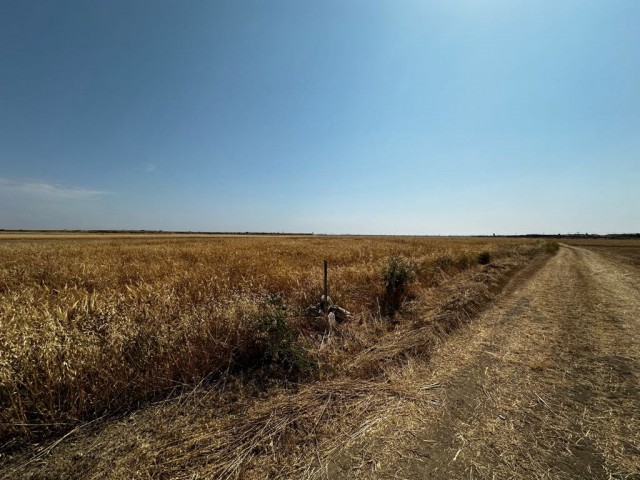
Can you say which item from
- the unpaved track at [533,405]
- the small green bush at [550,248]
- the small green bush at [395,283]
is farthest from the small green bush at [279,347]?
the small green bush at [550,248]

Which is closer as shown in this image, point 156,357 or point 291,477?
point 291,477

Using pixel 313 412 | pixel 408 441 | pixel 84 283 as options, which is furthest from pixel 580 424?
pixel 84 283

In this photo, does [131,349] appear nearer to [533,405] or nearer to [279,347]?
[279,347]

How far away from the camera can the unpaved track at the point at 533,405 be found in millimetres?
2854

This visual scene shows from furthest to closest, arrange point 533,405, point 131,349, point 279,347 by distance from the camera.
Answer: point 279,347, point 131,349, point 533,405

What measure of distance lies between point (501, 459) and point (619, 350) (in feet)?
16.4

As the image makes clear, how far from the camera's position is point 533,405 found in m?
3.84

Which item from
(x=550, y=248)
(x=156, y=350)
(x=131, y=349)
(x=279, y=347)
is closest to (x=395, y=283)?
(x=279, y=347)

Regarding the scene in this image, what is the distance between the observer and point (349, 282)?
1041cm

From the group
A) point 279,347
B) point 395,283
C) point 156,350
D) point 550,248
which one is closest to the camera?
point 156,350

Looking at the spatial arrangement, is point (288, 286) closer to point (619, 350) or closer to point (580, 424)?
point (580, 424)

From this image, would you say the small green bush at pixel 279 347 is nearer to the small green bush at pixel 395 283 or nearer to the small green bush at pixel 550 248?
the small green bush at pixel 395 283

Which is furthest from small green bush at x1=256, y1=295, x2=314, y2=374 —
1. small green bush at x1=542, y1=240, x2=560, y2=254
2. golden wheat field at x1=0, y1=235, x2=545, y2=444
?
small green bush at x1=542, y1=240, x2=560, y2=254

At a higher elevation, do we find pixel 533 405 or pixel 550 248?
pixel 550 248
